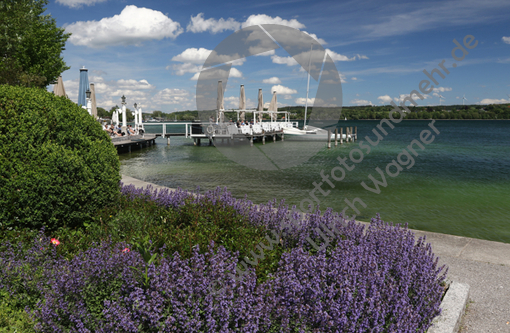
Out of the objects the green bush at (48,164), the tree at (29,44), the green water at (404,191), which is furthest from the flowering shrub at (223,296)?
the tree at (29,44)

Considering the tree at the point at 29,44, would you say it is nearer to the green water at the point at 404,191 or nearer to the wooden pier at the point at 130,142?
the wooden pier at the point at 130,142

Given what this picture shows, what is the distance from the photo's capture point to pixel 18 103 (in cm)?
485

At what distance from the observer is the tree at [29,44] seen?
22.2 metres

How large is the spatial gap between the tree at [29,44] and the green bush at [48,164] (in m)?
16.8

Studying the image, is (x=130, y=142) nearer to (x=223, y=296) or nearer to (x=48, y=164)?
(x=48, y=164)

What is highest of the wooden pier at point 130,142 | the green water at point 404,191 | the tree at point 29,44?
the tree at point 29,44

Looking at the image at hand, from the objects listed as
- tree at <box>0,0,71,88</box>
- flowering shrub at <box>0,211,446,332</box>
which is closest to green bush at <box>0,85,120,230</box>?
flowering shrub at <box>0,211,446,332</box>

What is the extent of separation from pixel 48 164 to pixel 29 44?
Result: 29575 mm

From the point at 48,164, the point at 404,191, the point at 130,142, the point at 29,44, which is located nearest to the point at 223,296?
the point at 48,164

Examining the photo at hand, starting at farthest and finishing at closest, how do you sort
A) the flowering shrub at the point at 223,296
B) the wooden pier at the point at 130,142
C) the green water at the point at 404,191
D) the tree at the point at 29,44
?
the wooden pier at the point at 130,142, the tree at the point at 29,44, the green water at the point at 404,191, the flowering shrub at the point at 223,296

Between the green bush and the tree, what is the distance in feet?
55.2

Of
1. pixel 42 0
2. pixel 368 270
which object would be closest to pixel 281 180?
pixel 368 270

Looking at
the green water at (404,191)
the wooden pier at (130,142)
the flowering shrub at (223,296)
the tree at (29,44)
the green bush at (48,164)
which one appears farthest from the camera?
the wooden pier at (130,142)

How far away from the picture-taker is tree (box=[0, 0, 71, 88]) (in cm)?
2216
